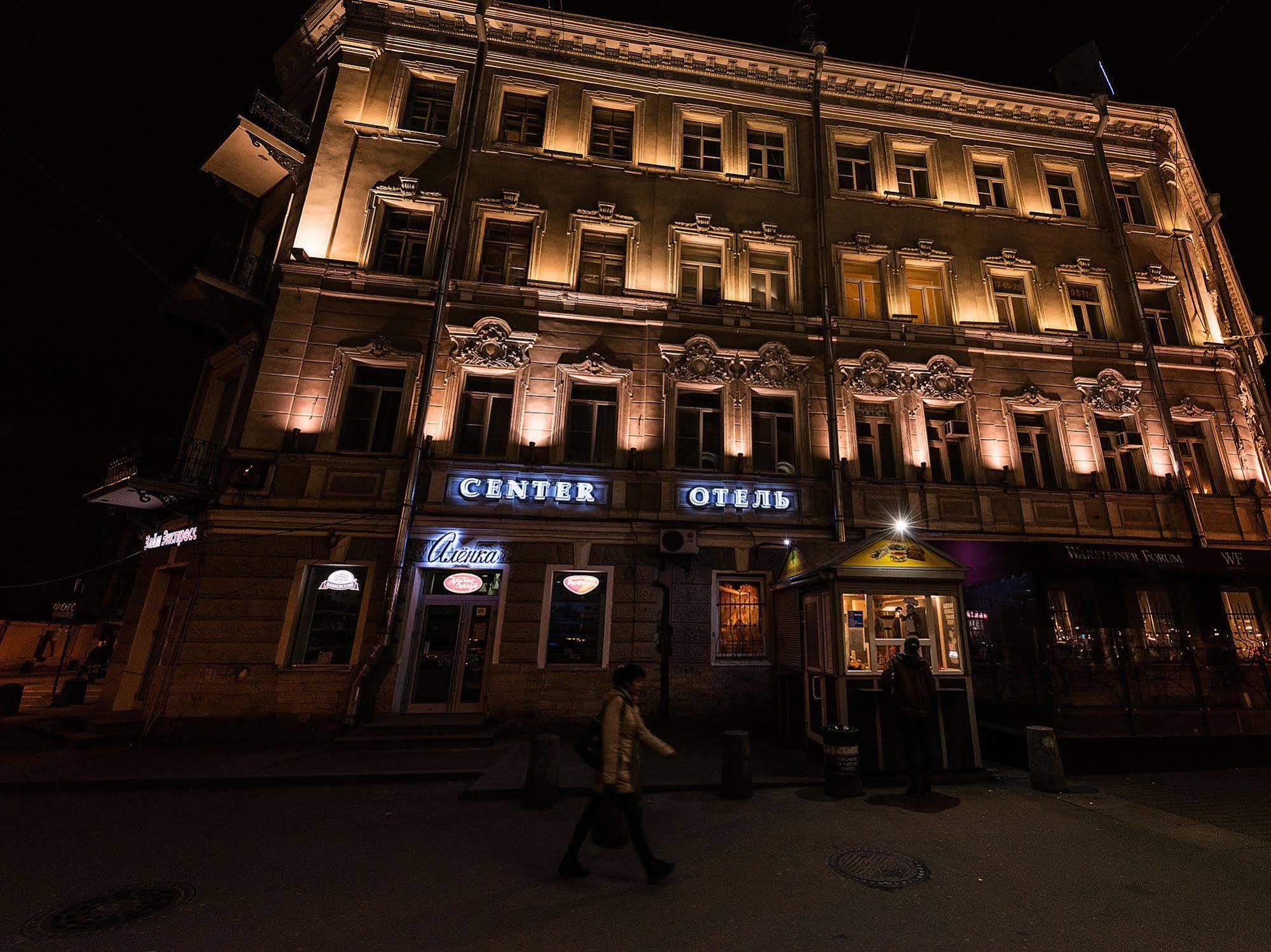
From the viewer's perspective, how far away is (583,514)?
1344 centimetres

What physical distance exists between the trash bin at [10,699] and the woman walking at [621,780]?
18.0 m

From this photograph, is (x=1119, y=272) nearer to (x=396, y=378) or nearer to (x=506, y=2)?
(x=506, y=2)

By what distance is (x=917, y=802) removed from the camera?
26.7ft

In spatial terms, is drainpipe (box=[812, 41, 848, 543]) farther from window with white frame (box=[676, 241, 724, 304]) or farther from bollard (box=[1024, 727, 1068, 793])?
bollard (box=[1024, 727, 1068, 793])

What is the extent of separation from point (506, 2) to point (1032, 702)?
22.7 meters

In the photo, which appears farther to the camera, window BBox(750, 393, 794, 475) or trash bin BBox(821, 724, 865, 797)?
window BBox(750, 393, 794, 475)

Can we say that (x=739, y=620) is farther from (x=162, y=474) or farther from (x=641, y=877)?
(x=162, y=474)

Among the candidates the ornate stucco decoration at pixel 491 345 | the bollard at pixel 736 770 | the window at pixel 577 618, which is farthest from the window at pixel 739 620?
the ornate stucco decoration at pixel 491 345

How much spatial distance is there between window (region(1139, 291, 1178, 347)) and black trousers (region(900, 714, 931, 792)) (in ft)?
53.1

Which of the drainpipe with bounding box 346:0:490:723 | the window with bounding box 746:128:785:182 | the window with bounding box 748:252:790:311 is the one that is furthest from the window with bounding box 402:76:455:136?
the window with bounding box 748:252:790:311

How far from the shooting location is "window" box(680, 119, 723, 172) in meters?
17.2

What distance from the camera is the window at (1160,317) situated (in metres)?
17.3

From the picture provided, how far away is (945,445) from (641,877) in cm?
1395

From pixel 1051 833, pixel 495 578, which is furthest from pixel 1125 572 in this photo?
pixel 495 578
